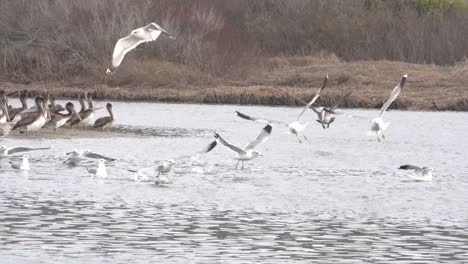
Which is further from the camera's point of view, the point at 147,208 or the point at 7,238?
the point at 147,208

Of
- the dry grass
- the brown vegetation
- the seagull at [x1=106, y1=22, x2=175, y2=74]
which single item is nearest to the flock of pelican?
the seagull at [x1=106, y1=22, x2=175, y2=74]

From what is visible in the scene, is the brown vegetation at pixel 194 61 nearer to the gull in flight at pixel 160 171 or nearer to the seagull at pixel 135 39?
the seagull at pixel 135 39

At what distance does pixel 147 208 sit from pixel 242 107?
70.3 ft

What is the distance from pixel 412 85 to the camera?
42.4m

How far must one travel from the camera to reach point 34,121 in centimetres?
2356

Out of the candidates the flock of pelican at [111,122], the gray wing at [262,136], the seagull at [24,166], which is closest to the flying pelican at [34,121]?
the flock of pelican at [111,122]

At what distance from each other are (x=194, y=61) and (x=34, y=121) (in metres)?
20.6

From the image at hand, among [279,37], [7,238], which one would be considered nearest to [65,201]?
[7,238]

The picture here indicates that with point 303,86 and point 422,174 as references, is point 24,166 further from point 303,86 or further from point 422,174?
point 303,86

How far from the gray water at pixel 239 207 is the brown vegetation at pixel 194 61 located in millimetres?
13604

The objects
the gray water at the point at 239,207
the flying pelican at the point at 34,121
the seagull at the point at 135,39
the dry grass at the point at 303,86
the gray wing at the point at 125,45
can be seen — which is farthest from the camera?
the dry grass at the point at 303,86

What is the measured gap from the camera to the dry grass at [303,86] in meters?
37.6

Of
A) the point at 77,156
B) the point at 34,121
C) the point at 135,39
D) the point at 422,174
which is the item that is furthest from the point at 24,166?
the point at 422,174

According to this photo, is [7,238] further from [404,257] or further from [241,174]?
[241,174]
